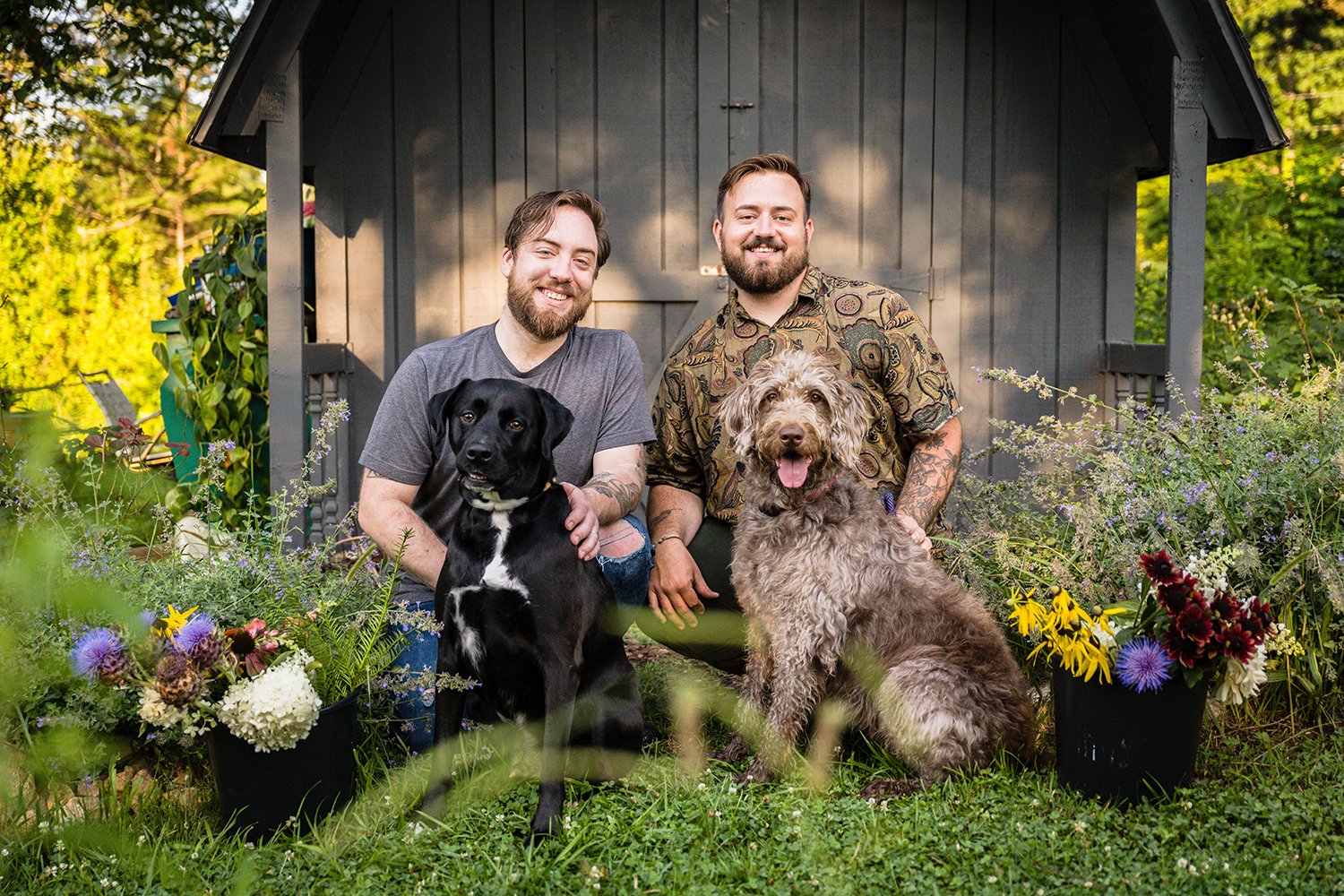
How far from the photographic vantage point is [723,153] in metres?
5.37

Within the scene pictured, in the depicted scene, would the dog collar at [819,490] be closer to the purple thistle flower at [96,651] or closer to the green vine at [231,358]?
the purple thistle flower at [96,651]

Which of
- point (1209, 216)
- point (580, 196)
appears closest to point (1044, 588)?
point (580, 196)

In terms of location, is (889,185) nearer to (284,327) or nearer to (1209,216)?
(284,327)

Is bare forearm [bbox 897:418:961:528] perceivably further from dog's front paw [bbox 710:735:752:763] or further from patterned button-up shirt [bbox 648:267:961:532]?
dog's front paw [bbox 710:735:752:763]

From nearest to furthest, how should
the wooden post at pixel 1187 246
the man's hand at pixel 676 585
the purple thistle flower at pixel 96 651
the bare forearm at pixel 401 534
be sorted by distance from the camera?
the purple thistle flower at pixel 96 651 < the bare forearm at pixel 401 534 < the man's hand at pixel 676 585 < the wooden post at pixel 1187 246

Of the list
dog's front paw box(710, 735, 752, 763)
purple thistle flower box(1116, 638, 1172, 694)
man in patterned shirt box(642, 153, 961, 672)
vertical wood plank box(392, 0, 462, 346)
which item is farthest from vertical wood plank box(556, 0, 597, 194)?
purple thistle flower box(1116, 638, 1172, 694)

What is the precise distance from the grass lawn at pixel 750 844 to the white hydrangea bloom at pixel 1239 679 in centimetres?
29

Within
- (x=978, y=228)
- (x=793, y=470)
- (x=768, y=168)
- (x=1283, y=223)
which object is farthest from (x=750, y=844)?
(x=1283, y=223)

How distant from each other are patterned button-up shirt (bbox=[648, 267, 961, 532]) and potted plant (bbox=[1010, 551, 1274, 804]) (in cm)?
99

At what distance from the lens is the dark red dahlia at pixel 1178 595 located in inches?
110

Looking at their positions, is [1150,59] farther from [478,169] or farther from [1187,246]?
[478,169]

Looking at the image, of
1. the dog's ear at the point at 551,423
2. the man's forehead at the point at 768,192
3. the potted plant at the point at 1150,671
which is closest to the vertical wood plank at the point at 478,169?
the man's forehead at the point at 768,192

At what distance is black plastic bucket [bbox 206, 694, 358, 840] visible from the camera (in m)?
2.79

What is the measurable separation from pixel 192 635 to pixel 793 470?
1.76 m
